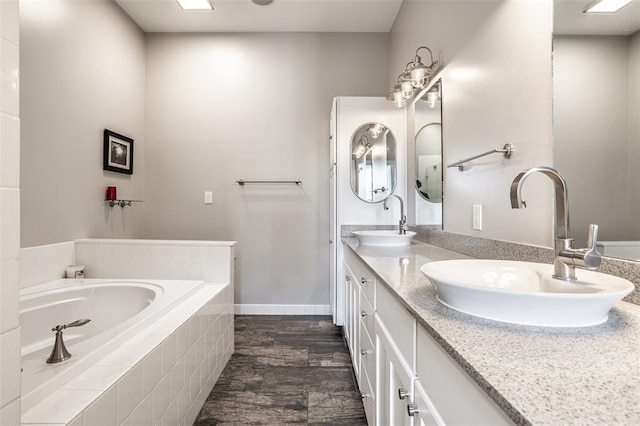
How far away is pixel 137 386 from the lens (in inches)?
37.3

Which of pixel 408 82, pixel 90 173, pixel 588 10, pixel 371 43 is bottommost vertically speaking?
pixel 90 173

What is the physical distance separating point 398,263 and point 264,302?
1922mm

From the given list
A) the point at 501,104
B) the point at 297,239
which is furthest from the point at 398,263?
the point at 297,239

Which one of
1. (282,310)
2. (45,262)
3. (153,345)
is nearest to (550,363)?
(153,345)

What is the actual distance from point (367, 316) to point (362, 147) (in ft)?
4.97

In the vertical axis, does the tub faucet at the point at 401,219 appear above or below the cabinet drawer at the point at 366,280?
above

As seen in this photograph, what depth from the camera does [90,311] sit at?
1725 millimetres

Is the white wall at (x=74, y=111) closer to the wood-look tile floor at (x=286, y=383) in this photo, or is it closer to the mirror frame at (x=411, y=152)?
the wood-look tile floor at (x=286, y=383)

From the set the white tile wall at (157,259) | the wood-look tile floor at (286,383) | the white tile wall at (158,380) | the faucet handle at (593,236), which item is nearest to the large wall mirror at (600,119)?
the faucet handle at (593,236)

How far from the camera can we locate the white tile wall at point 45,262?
169 centimetres

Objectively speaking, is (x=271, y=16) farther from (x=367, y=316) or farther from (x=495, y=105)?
(x=367, y=316)

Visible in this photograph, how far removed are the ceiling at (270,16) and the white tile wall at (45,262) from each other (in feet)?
6.84

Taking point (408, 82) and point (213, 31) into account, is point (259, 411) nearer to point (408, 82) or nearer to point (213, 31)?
point (408, 82)

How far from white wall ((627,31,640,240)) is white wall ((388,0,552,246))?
0.72ft
